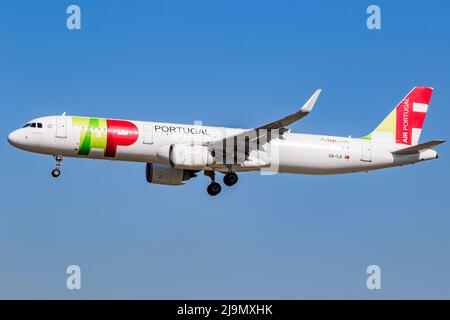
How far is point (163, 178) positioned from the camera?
207 ft

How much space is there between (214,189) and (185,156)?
356 centimetres

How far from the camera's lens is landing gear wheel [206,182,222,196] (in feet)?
200

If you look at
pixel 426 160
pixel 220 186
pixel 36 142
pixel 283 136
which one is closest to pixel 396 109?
pixel 426 160

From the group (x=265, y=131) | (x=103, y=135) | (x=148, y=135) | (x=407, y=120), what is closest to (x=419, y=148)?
(x=407, y=120)

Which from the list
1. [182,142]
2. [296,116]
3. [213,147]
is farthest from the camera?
[182,142]

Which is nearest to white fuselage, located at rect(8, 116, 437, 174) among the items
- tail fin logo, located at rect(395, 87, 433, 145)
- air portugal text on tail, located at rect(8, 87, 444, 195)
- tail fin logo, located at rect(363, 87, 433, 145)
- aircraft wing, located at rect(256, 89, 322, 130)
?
air portugal text on tail, located at rect(8, 87, 444, 195)

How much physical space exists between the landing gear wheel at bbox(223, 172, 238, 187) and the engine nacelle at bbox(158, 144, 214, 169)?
1948 mm

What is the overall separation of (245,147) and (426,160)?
39.4 feet

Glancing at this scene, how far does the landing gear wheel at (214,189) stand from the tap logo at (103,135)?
5.50 metres

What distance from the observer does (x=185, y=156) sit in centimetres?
5853

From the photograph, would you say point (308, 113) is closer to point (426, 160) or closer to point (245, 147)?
point (245, 147)

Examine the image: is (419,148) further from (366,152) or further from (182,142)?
(182,142)

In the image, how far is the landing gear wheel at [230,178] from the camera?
60906mm

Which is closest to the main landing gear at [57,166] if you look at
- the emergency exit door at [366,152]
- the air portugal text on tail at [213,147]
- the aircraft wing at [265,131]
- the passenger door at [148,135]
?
the air portugal text on tail at [213,147]
